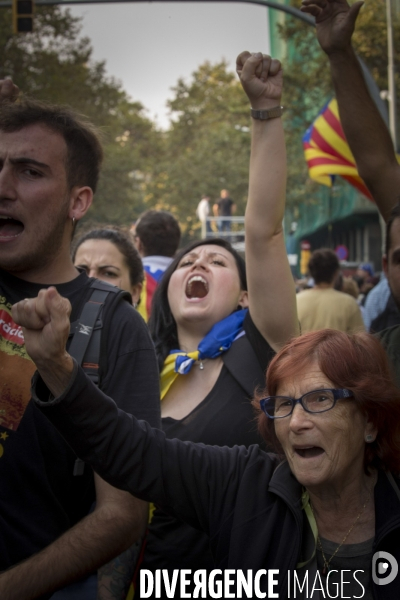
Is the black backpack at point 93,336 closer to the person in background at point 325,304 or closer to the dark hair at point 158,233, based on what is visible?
the dark hair at point 158,233

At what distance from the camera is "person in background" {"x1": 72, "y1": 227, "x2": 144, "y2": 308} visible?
4109 millimetres

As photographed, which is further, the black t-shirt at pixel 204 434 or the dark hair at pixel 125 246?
the dark hair at pixel 125 246

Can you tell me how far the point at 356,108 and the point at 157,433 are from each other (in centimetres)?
186

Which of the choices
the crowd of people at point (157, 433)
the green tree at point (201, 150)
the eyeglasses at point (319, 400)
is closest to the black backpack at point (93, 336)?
the crowd of people at point (157, 433)

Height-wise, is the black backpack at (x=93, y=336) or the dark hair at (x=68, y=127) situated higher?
the dark hair at (x=68, y=127)

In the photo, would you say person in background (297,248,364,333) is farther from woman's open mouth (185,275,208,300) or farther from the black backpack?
the black backpack

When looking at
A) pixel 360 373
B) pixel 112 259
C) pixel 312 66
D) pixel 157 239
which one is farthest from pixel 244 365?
pixel 312 66

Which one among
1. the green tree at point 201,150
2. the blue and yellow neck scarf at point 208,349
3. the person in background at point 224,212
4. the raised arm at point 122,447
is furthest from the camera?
the green tree at point 201,150

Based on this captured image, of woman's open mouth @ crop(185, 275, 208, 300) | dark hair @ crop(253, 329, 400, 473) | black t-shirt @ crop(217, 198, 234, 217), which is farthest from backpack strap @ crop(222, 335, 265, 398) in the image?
black t-shirt @ crop(217, 198, 234, 217)

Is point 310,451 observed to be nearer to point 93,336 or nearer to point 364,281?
point 93,336

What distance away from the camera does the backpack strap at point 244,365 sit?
9.68 ft

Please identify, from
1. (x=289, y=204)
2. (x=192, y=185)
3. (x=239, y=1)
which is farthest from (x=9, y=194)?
(x=192, y=185)

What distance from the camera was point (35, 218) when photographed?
240 centimetres

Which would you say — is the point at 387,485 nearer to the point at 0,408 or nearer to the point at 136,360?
the point at 136,360
